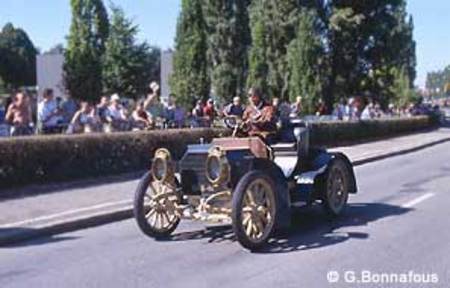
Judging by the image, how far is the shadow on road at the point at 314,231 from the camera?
9.70m

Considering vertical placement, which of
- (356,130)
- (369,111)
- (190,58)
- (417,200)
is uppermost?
(190,58)

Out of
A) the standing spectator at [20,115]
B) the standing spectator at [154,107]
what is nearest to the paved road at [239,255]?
the standing spectator at [20,115]

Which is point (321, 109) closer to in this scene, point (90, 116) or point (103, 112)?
point (103, 112)

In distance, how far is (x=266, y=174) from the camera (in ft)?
31.2

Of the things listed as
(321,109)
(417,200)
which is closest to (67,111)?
(417,200)

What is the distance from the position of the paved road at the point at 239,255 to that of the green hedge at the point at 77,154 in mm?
3281

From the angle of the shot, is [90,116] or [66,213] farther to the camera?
[90,116]

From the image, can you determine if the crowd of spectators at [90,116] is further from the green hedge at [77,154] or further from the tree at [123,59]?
the tree at [123,59]

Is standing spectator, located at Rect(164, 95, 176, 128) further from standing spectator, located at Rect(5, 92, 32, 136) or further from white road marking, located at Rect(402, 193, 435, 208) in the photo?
white road marking, located at Rect(402, 193, 435, 208)

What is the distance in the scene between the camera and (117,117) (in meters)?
20.7

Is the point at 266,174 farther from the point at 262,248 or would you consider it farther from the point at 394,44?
the point at 394,44

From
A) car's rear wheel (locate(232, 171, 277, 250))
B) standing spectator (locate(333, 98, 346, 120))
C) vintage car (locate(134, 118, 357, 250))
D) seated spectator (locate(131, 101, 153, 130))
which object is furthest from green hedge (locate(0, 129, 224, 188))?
standing spectator (locate(333, 98, 346, 120))

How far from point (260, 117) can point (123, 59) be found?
128ft

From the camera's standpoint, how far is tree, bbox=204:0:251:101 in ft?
171
